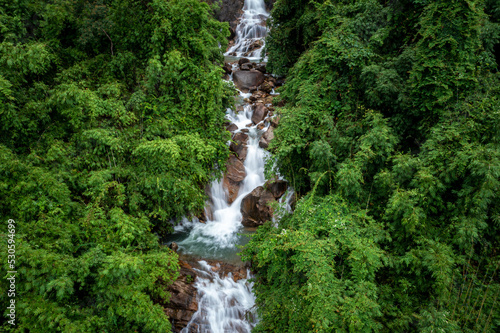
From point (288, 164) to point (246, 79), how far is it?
837cm

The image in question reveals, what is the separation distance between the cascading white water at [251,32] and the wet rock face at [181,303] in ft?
49.9

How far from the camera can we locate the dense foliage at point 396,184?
4.21 meters

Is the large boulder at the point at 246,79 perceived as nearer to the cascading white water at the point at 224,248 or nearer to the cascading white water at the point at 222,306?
the cascading white water at the point at 224,248

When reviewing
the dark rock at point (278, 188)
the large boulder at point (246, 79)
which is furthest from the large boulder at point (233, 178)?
the large boulder at point (246, 79)

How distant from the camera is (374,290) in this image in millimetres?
4199

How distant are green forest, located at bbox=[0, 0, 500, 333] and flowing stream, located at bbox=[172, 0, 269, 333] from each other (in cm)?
66

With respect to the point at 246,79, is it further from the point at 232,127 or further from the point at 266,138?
the point at 266,138

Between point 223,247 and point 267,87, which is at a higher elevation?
point 267,87

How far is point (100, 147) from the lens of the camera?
6.56m

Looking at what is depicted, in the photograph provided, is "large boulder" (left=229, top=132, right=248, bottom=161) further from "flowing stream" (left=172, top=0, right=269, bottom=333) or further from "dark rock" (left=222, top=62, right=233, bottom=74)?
"dark rock" (left=222, top=62, right=233, bottom=74)

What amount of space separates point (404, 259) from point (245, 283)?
153 inches

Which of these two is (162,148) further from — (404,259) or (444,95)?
(444,95)

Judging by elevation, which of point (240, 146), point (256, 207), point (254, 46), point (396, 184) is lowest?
point (256, 207)

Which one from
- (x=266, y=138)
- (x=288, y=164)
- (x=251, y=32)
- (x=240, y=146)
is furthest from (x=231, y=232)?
(x=251, y=32)
